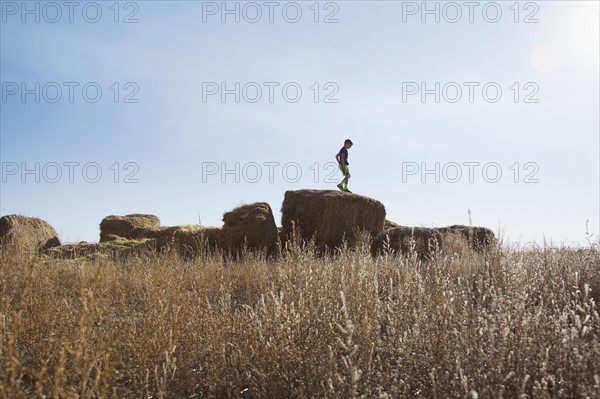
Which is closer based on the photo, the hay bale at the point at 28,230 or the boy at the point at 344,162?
the boy at the point at 344,162

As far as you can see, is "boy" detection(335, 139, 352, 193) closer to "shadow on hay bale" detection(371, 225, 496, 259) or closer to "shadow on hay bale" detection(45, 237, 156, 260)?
"shadow on hay bale" detection(371, 225, 496, 259)

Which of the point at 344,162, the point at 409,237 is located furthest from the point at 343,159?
the point at 409,237

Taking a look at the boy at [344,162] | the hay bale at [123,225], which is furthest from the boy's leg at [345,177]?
the hay bale at [123,225]

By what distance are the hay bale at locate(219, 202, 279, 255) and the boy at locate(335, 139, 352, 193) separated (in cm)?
253

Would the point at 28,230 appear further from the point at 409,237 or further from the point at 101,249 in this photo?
the point at 409,237

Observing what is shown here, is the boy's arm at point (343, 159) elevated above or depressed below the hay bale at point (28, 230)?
above

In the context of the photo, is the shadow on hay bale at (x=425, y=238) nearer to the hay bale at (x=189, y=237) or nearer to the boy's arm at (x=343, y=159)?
the boy's arm at (x=343, y=159)

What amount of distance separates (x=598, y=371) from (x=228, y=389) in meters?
2.16

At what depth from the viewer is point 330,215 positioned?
12.6 m

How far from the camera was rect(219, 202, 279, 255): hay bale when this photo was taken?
12.5 meters

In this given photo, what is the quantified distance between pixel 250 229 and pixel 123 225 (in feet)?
23.9

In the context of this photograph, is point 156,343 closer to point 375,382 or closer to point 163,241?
Answer: point 375,382

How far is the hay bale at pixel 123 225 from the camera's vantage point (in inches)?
680

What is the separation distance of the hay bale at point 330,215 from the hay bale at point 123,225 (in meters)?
6.66
